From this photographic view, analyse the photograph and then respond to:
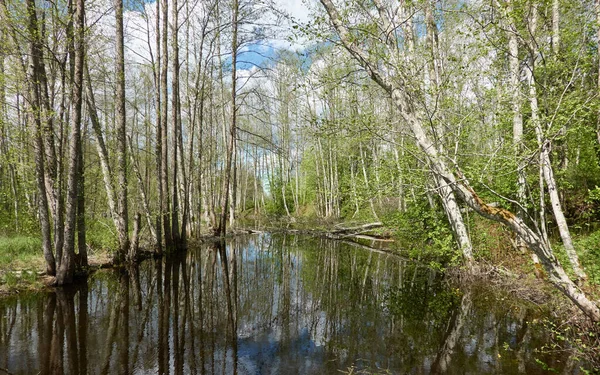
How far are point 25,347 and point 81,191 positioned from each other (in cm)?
546

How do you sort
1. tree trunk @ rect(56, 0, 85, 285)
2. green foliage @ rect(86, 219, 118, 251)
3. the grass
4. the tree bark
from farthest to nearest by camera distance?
green foliage @ rect(86, 219, 118, 251) → tree trunk @ rect(56, 0, 85, 285) → the grass → the tree bark

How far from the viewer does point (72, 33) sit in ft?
23.3

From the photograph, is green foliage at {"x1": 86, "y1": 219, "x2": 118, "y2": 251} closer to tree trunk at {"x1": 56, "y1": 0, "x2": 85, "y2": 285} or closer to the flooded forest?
the flooded forest

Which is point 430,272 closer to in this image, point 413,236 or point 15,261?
point 413,236

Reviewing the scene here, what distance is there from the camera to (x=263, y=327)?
5.73 meters

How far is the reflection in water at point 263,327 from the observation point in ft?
14.4

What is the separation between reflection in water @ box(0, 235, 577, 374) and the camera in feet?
14.4

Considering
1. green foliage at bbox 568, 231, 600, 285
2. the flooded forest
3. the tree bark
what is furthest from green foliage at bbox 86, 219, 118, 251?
green foliage at bbox 568, 231, 600, 285

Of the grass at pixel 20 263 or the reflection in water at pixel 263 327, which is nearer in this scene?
the reflection in water at pixel 263 327

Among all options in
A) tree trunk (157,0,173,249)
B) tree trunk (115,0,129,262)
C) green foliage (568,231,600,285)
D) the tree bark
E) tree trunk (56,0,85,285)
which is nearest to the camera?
the tree bark

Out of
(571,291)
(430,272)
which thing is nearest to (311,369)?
(571,291)

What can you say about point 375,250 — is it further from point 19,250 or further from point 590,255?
point 19,250

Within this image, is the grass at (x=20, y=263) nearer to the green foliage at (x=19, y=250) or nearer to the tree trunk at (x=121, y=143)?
the green foliage at (x=19, y=250)

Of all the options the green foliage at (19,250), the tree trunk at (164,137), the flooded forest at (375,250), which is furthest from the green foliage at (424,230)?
the green foliage at (19,250)
